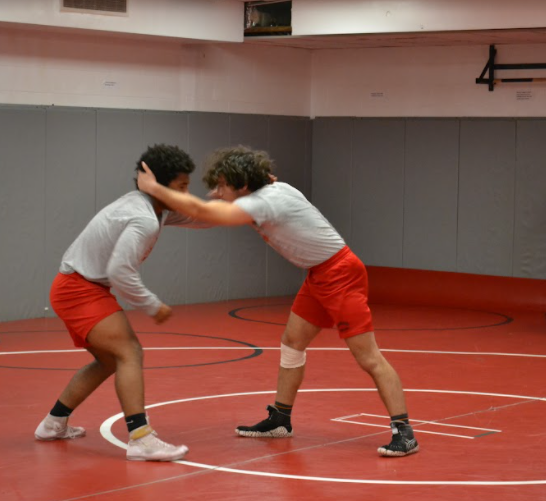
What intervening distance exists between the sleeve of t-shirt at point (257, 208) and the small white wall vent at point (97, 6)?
5931mm

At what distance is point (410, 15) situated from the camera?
11.6 m

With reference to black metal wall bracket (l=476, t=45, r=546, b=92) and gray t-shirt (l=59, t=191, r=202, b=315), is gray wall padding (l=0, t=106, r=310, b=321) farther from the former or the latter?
gray t-shirt (l=59, t=191, r=202, b=315)

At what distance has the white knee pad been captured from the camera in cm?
625

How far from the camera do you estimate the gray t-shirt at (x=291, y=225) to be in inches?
227

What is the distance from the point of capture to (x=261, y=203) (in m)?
5.75

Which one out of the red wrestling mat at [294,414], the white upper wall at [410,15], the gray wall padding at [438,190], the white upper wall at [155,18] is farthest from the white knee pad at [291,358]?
the gray wall padding at [438,190]

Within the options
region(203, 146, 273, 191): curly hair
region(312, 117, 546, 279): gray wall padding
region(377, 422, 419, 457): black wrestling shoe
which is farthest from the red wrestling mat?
region(203, 146, 273, 191): curly hair

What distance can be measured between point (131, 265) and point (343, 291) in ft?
3.84

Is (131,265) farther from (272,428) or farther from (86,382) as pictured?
(272,428)

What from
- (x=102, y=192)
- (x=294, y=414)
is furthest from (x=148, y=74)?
(x=294, y=414)

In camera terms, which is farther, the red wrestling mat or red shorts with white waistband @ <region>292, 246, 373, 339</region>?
red shorts with white waistband @ <region>292, 246, 373, 339</region>

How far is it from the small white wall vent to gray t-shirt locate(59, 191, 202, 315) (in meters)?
5.72

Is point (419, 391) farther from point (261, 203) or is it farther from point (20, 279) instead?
Answer: point (20, 279)

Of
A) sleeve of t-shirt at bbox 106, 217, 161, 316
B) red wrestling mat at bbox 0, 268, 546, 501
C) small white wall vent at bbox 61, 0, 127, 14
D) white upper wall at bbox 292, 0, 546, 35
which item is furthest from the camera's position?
small white wall vent at bbox 61, 0, 127, 14
